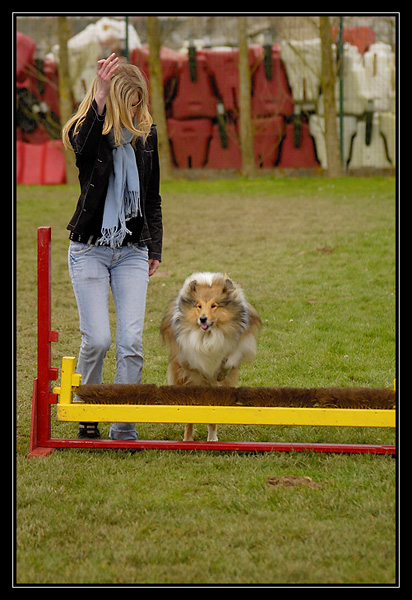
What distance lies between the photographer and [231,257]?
37.2 feet

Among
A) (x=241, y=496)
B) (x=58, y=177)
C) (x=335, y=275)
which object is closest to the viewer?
(x=241, y=496)

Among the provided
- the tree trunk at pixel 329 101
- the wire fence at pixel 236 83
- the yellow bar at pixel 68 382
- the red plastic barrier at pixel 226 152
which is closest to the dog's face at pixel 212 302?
the yellow bar at pixel 68 382

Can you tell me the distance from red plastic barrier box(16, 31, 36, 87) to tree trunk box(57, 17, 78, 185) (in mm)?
A: 2159

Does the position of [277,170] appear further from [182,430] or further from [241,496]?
[241,496]

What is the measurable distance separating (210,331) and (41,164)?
1443 cm

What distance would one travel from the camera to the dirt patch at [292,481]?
426 cm

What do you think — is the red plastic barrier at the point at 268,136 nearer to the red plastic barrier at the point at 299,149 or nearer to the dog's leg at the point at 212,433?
the red plastic barrier at the point at 299,149

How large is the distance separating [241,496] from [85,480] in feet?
3.00

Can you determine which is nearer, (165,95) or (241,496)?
(241,496)

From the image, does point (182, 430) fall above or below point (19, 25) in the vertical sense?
below

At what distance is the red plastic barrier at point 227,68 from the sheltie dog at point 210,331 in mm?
15348

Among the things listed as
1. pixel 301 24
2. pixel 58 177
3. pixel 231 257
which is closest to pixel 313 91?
pixel 301 24

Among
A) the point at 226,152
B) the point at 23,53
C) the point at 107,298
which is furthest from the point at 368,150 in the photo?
the point at 107,298

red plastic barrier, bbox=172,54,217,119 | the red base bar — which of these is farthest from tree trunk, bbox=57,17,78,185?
the red base bar
